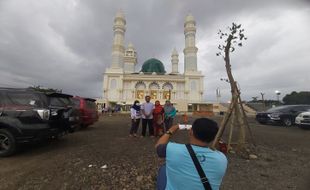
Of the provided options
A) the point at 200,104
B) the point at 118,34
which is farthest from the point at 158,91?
the point at 118,34

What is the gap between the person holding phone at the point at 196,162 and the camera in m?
1.87

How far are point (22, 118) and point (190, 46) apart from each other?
67388 mm

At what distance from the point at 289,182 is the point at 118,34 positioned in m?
69.9

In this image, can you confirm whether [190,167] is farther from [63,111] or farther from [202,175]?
[63,111]

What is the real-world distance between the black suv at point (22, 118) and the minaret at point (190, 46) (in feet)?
218

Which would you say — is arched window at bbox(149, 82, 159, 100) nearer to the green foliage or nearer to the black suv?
the green foliage

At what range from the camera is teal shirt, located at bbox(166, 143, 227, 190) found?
1875 mm

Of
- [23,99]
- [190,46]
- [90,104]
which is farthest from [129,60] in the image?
[23,99]

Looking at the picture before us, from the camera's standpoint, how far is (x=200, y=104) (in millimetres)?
67375

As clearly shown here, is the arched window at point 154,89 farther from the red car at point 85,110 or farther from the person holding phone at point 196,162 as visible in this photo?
the person holding phone at point 196,162

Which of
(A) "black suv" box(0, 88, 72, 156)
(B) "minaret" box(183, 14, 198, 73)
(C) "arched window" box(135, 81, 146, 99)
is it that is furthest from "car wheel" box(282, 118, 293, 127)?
(C) "arched window" box(135, 81, 146, 99)

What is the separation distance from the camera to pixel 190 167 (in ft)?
6.18

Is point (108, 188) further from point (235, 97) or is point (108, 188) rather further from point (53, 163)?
point (235, 97)

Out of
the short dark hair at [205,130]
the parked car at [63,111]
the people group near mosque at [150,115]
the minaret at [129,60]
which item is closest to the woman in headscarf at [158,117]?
the people group near mosque at [150,115]
